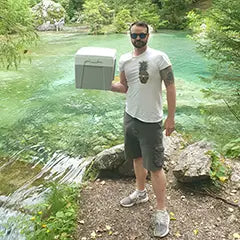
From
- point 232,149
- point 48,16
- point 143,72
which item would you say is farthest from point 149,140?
point 48,16

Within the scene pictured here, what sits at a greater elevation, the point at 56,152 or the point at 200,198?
the point at 200,198

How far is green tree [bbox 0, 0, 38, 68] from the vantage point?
3309mm

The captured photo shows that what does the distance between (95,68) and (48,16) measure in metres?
17.1

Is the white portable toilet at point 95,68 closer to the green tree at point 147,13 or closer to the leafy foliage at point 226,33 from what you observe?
the leafy foliage at point 226,33

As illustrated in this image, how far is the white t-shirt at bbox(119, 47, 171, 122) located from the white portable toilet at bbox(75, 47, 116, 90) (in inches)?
4.3

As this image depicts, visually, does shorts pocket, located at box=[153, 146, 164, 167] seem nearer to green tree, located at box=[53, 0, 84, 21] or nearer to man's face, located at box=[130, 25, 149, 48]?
man's face, located at box=[130, 25, 149, 48]

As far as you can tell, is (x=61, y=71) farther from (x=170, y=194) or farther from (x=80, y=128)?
(x=170, y=194)

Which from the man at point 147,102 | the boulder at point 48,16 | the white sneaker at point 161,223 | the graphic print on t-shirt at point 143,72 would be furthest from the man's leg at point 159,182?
the boulder at point 48,16

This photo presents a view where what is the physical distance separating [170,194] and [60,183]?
1314 mm

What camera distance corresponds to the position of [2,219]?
3062mm

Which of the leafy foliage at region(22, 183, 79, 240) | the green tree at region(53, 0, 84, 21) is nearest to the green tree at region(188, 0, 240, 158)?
the leafy foliage at region(22, 183, 79, 240)

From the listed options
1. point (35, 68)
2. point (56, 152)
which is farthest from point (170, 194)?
point (35, 68)

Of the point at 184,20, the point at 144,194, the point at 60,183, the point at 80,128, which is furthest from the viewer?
the point at 184,20

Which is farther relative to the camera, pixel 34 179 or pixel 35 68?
pixel 35 68
